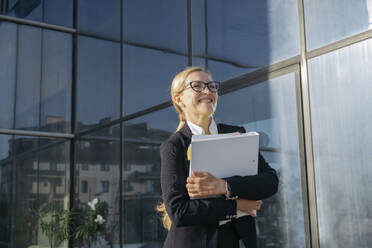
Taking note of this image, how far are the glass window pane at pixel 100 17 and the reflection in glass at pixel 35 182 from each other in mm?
1866

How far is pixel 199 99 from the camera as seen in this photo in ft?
4.82

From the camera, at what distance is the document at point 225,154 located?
1.31 m

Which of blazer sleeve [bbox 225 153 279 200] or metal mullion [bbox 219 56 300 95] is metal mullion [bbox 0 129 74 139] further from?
blazer sleeve [bbox 225 153 279 200]

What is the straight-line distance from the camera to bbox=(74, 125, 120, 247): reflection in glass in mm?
5875

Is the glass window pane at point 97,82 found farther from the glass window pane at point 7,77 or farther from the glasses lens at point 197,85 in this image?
the glasses lens at point 197,85

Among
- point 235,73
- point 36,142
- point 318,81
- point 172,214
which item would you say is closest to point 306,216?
point 318,81

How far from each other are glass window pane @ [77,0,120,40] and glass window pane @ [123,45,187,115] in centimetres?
59

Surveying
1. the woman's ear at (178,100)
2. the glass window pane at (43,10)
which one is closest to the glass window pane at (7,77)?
the glass window pane at (43,10)

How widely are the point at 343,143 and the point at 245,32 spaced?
4.53 feet

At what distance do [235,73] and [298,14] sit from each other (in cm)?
78

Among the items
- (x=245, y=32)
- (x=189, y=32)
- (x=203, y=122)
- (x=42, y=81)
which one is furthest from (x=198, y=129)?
(x=42, y=81)

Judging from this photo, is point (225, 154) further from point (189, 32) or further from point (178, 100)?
point (189, 32)

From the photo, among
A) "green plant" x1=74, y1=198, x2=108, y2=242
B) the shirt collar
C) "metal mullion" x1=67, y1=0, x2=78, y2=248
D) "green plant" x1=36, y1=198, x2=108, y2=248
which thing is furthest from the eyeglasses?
"metal mullion" x1=67, y1=0, x2=78, y2=248

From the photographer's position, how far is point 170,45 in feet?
16.0
